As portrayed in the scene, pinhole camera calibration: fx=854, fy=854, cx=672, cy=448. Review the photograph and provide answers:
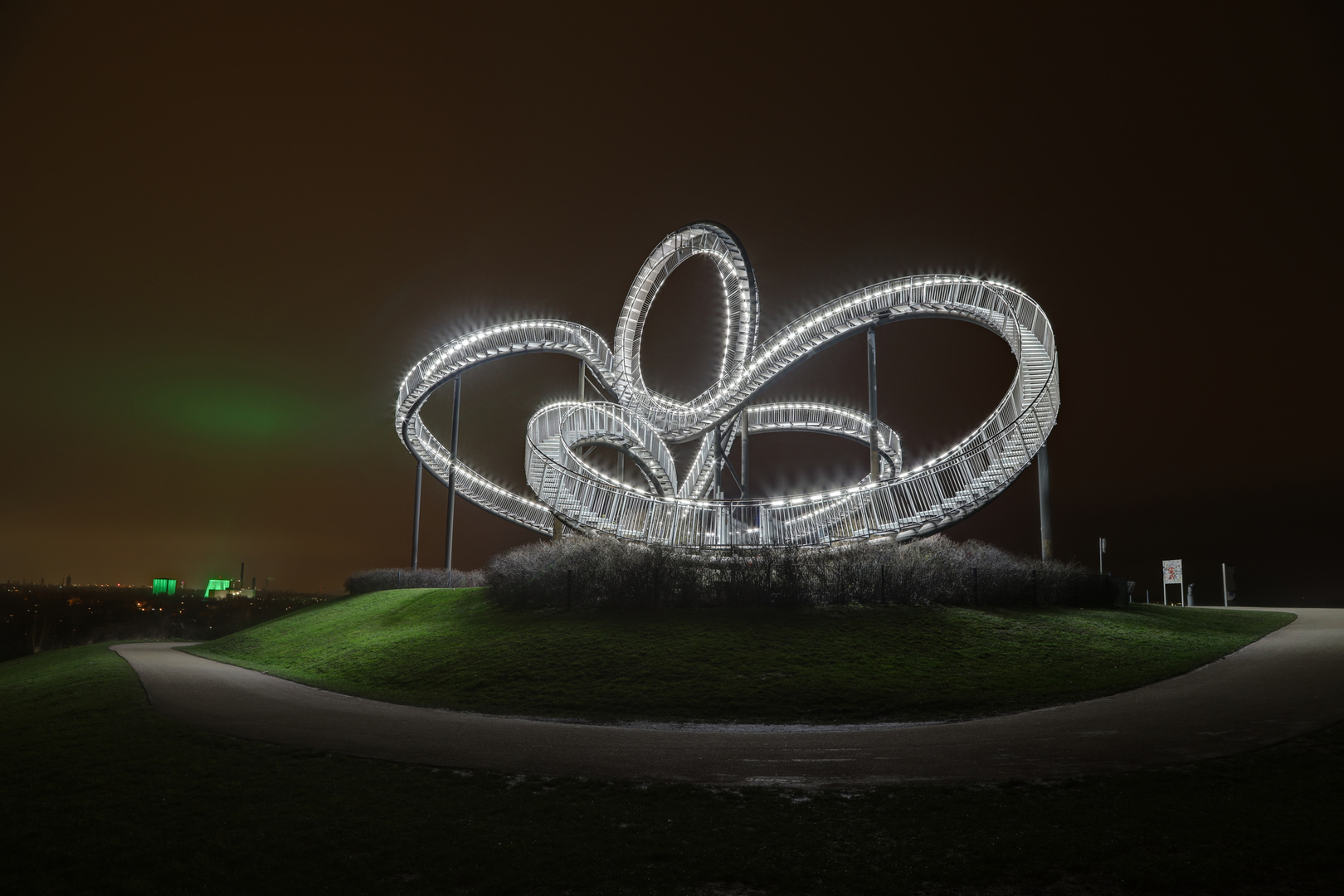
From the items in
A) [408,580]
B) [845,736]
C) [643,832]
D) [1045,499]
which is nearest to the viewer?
[643,832]

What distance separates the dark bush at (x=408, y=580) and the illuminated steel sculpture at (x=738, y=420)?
3.88 metres

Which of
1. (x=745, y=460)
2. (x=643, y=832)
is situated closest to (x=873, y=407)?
(x=745, y=460)

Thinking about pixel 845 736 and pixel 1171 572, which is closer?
pixel 845 736

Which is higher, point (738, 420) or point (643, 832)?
point (738, 420)

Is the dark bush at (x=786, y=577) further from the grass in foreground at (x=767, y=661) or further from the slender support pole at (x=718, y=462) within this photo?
the slender support pole at (x=718, y=462)

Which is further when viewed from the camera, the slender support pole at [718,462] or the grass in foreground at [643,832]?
the slender support pole at [718,462]

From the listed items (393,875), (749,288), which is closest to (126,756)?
(393,875)

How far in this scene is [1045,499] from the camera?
23656mm

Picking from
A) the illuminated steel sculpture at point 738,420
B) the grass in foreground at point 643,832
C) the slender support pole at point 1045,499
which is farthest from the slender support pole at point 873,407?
the grass in foreground at point 643,832

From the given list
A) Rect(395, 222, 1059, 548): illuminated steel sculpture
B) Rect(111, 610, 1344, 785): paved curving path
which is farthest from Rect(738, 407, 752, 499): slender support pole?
Rect(111, 610, 1344, 785): paved curving path

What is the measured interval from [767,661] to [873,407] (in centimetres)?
1162

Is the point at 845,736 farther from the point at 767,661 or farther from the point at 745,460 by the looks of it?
the point at 745,460

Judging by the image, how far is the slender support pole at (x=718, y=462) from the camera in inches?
1272

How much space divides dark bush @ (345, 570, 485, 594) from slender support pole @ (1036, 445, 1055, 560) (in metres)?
20.8
